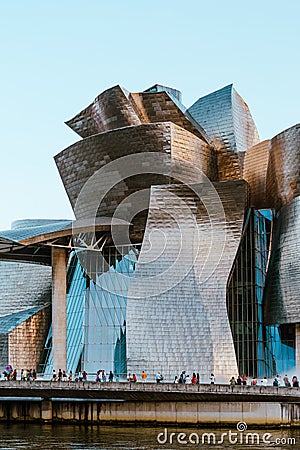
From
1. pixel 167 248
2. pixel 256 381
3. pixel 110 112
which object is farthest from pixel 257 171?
pixel 256 381

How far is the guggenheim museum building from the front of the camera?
42.4m

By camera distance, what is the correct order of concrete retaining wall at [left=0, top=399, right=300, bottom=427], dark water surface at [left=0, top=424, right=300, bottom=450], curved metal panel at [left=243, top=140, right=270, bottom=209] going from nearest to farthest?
1. dark water surface at [left=0, top=424, right=300, bottom=450]
2. concrete retaining wall at [left=0, top=399, right=300, bottom=427]
3. curved metal panel at [left=243, top=140, right=270, bottom=209]

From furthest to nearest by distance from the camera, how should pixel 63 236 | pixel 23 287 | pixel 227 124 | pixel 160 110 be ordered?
pixel 23 287 → pixel 227 124 → pixel 160 110 → pixel 63 236

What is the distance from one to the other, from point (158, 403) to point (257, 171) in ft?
56.6

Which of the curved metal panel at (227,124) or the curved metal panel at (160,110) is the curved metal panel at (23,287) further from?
the curved metal panel at (227,124)

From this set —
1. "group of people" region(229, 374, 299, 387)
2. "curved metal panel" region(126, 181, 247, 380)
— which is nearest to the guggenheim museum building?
"curved metal panel" region(126, 181, 247, 380)

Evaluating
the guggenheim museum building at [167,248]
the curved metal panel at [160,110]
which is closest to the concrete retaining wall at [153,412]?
the guggenheim museum building at [167,248]

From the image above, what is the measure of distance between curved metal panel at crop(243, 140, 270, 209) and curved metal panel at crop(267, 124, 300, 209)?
119cm

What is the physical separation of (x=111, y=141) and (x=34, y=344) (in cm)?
1330

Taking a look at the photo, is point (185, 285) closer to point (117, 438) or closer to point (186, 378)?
point (186, 378)

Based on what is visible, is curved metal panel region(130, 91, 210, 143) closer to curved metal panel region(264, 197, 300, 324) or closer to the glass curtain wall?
the glass curtain wall

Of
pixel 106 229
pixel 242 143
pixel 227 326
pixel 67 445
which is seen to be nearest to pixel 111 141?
pixel 106 229

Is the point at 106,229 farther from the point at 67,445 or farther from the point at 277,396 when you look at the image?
the point at 67,445

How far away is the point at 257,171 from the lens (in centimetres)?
4850
